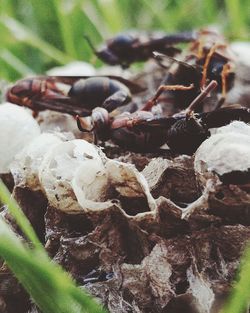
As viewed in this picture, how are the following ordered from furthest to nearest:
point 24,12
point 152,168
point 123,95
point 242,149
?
1. point 24,12
2. point 123,95
3. point 152,168
4. point 242,149

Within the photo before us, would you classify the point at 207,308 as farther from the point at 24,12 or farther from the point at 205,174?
the point at 24,12

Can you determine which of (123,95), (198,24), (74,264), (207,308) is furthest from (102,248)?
(198,24)

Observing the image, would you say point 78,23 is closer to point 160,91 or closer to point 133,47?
point 133,47

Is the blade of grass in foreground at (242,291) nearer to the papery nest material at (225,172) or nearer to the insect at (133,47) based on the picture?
the papery nest material at (225,172)

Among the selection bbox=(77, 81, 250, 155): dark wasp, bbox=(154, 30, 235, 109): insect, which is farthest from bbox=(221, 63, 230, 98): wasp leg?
bbox=(77, 81, 250, 155): dark wasp

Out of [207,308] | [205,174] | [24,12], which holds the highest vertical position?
[24,12]

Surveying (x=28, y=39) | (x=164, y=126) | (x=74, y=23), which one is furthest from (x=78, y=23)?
(x=164, y=126)
